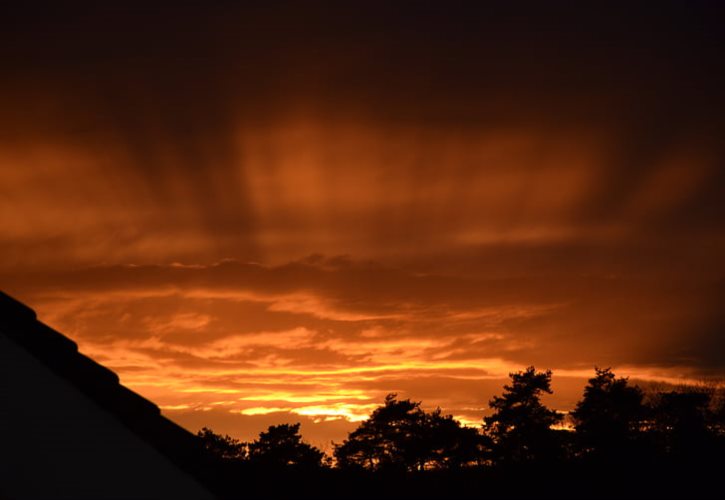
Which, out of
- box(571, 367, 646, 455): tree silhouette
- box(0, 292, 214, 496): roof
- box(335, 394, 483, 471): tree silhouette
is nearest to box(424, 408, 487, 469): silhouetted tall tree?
box(335, 394, 483, 471): tree silhouette

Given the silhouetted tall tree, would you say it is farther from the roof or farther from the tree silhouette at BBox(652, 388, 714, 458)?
the roof

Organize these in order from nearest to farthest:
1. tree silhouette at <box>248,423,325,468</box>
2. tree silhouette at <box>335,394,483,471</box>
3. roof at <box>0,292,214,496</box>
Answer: roof at <box>0,292,214,496</box>, tree silhouette at <box>248,423,325,468</box>, tree silhouette at <box>335,394,483,471</box>

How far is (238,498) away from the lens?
7801 millimetres

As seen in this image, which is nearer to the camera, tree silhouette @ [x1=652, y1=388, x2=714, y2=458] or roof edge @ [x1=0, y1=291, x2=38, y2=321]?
roof edge @ [x1=0, y1=291, x2=38, y2=321]

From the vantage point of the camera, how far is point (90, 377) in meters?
7.18

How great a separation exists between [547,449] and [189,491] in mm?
50662

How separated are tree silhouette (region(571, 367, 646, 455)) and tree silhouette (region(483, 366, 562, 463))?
8.28ft

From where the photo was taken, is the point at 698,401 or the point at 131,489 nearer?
the point at 131,489

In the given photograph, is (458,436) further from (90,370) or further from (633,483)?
(90,370)

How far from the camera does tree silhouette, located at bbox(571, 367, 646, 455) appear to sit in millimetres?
51781

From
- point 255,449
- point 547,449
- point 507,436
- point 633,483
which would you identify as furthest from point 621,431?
point 633,483

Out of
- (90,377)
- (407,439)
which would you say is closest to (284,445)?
(407,439)

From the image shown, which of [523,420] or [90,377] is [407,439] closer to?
[523,420]

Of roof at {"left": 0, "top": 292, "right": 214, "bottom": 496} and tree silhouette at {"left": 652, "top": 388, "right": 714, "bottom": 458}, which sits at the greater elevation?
tree silhouette at {"left": 652, "top": 388, "right": 714, "bottom": 458}
